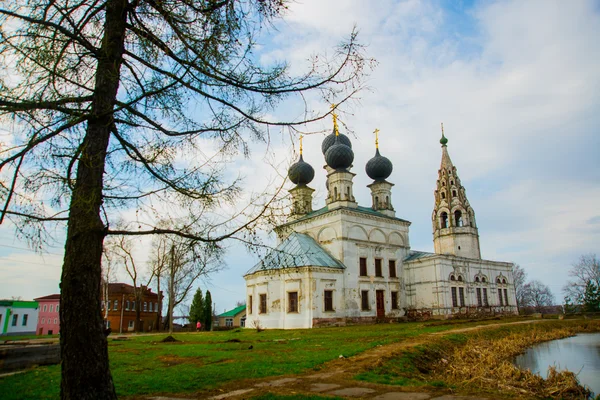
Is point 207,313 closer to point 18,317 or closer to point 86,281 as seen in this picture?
point 18,317

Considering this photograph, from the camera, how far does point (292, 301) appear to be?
26109 millimetres

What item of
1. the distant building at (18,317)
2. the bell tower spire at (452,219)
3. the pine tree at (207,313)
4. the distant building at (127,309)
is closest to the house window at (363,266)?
the bell tower spire at (452,219)

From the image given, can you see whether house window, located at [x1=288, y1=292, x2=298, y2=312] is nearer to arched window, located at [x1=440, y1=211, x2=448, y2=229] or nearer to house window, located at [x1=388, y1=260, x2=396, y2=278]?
house window, located at [x1=388, y1=260, x2=396, y2=278]

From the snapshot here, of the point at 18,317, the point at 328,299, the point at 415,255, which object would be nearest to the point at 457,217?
the point at 415,255

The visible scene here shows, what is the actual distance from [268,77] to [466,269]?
33869 millimetres

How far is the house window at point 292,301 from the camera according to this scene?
25.9m

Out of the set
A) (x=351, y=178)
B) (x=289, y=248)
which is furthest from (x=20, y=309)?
(x=351, y=178)

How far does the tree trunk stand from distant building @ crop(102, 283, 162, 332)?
41.9 m

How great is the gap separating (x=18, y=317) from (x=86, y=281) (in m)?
49.7

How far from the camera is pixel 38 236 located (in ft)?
13.7

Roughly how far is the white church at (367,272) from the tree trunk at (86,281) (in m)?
19.0

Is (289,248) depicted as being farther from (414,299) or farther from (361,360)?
(361,360)

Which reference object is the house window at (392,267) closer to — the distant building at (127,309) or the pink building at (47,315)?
the distant building at (127,309)

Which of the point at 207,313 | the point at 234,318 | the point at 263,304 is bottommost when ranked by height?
the point at 234,318
